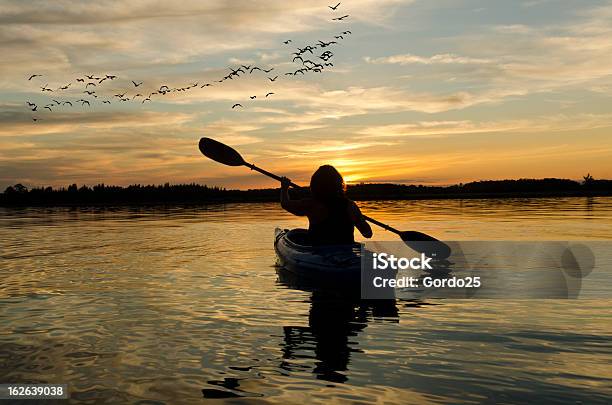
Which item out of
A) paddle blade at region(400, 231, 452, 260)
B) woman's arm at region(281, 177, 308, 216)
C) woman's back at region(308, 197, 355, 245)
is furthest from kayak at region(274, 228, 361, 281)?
paddle blade at region(400, 231, 452, 260)

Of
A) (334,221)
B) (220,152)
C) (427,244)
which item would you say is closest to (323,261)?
(334,221)

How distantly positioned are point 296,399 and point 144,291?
6.69m

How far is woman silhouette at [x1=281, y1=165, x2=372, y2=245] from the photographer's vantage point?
469 inches

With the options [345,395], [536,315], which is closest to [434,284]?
[536,315]

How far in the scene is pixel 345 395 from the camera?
17.8ft

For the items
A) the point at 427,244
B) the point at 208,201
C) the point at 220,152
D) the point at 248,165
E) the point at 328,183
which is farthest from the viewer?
the point at 208,201

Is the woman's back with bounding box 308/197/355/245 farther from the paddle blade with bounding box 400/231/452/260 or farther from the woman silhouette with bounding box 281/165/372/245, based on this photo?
the paddle blade with bounding box 400/231/452/260

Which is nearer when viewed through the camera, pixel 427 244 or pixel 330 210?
pixel 330 210

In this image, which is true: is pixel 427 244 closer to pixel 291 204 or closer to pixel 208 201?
pixel 291 204

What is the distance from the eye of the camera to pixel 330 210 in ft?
39.6

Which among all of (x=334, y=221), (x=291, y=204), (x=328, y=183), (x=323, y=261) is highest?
(x=328, y=183)

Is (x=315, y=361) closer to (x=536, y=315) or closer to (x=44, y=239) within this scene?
(x=536, y=315)

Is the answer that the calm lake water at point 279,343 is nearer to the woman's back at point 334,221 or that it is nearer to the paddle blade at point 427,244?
the woman's back at point 334,221

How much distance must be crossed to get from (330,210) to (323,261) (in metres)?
1.02
